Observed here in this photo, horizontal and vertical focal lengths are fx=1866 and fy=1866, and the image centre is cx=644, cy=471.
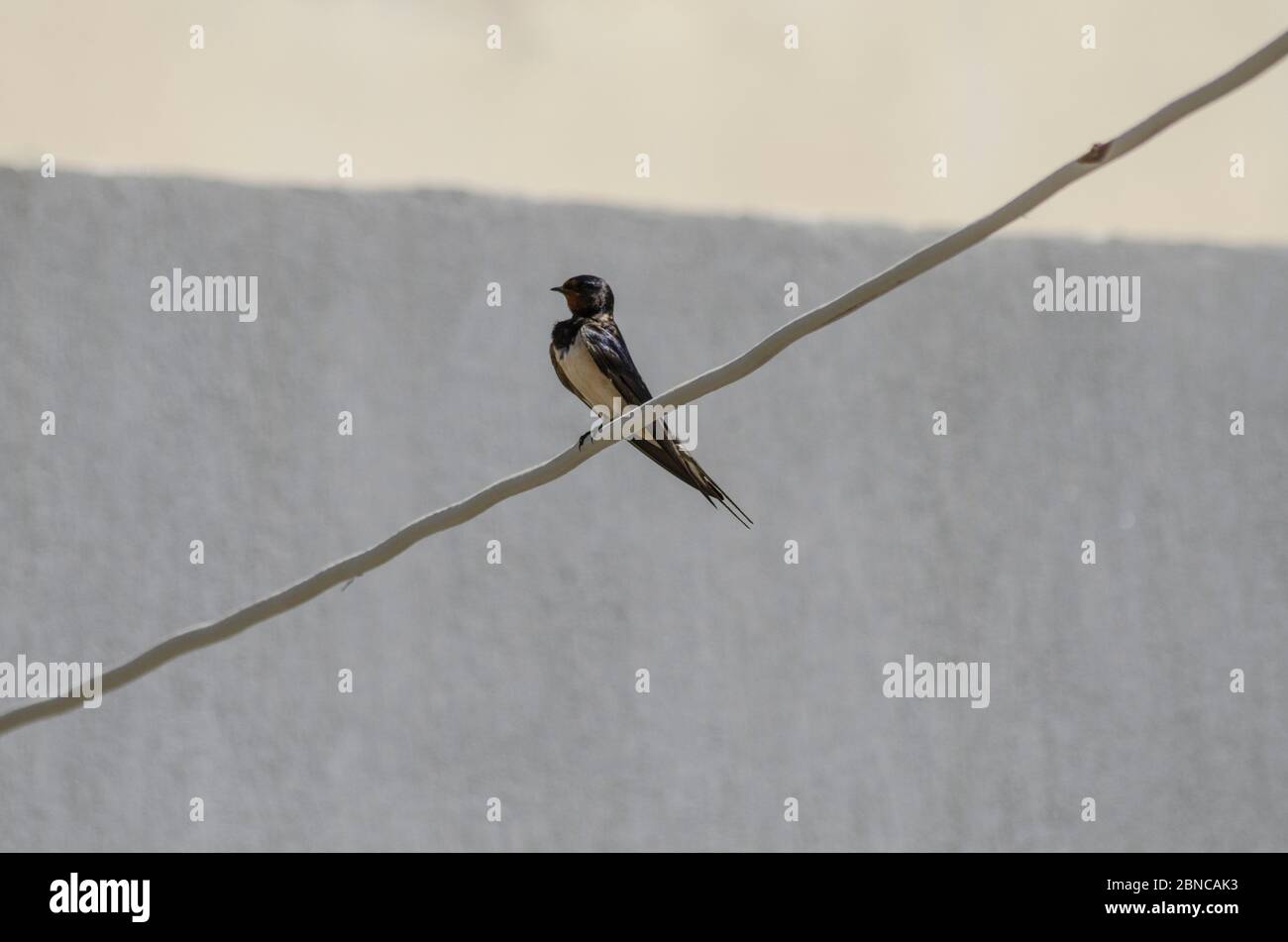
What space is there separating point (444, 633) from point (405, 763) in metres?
0.48

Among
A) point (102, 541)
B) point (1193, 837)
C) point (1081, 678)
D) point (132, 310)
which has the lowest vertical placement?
point (1193, 837)

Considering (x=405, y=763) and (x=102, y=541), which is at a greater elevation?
(x=102, y=541)

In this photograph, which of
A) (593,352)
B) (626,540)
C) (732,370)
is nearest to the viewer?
(732,370)

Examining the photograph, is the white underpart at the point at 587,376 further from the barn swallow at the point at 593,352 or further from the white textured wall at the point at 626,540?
the white textured wall at the point at 626,540

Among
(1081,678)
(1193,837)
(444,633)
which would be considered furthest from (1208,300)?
(444,633)

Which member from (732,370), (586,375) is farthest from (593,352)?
(732,370)

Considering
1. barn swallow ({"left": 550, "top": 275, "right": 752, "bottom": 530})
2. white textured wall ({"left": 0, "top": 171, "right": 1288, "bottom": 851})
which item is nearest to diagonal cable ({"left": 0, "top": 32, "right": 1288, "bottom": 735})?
barn swallow ({"left": 550, "top": 275, "right": 752, "bottom": 530})

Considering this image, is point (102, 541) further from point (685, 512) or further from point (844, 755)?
point (844, 755)

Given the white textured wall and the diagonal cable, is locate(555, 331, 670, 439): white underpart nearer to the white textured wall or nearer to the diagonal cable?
the diagonal cable

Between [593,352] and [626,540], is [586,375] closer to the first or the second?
[593,352]

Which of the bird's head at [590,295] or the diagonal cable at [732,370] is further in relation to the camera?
the bird's head at [590,295]

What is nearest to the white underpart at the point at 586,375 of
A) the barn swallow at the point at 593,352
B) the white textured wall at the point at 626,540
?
the barn swallow at the point at 593,352

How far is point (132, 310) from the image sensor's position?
6.58 meters
